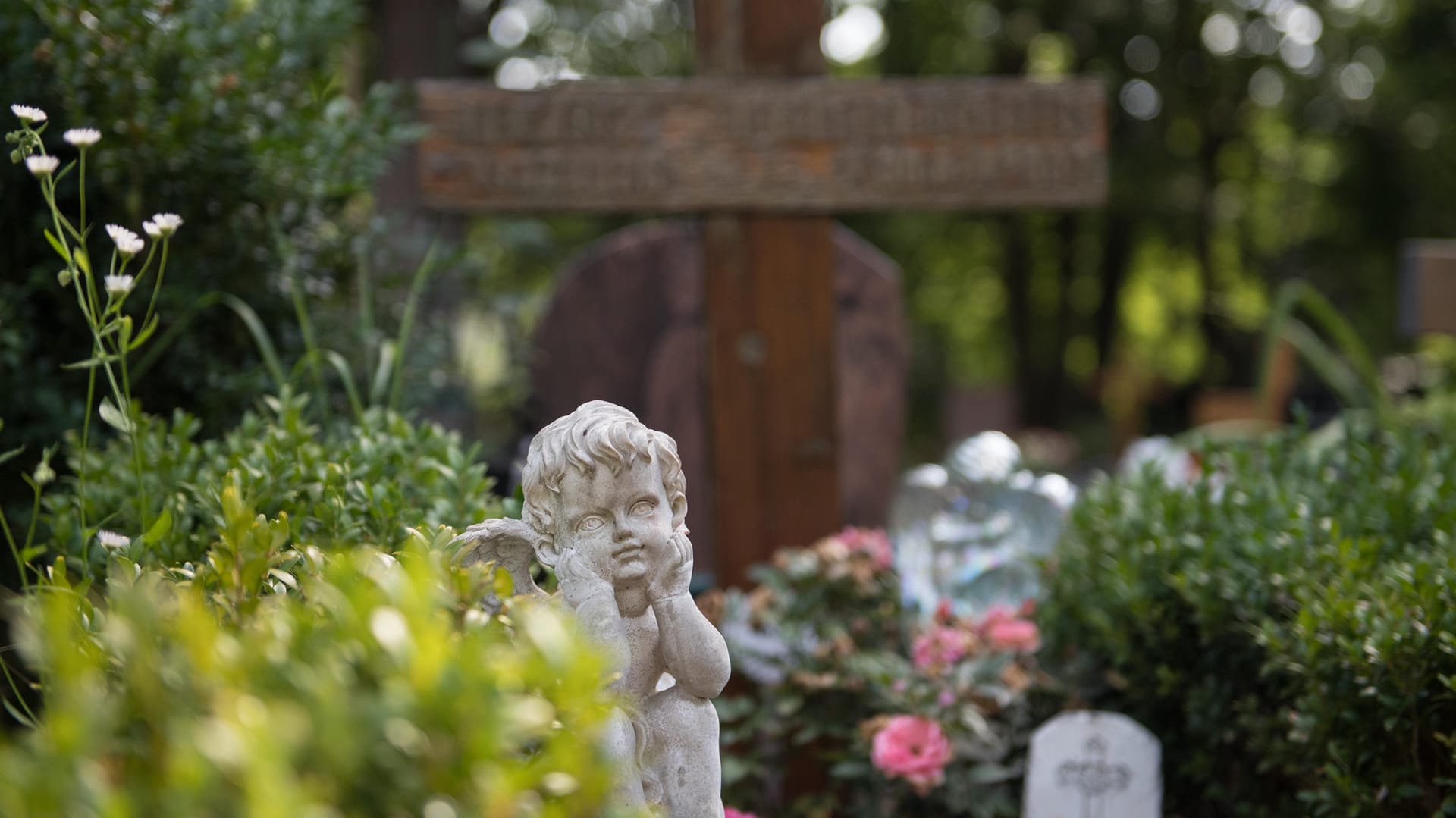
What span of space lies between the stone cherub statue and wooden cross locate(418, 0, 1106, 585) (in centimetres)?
201

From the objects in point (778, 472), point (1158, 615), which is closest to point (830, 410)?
point (778, 472)

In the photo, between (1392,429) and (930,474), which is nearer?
(1392,429)

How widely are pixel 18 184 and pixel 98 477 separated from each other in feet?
3.04

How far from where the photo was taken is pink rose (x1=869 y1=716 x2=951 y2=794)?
9.21 feet

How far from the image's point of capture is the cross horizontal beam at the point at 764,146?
3719 mm

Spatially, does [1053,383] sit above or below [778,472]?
below

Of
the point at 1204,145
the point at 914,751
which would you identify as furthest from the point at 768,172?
the point at 1204,145

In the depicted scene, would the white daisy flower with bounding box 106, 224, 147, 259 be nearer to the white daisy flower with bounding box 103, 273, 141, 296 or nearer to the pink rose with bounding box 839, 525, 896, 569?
the white daisy flower with bounding box 103, 273, 141, 296

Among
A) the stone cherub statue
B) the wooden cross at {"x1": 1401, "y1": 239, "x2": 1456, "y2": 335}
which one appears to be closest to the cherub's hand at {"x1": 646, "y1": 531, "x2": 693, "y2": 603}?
the stone cherub statue

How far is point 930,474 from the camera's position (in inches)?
164

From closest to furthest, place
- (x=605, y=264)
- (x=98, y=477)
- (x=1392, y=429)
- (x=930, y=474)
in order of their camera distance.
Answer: (x=98, y=477), (x=1392, y=429), (x=930, y=474), (x=605, y=264)

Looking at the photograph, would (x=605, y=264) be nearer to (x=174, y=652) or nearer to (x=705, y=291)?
(x=705, y=291)

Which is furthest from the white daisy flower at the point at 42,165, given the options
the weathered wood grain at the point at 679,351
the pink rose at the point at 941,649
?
the weathered wood grain at the point at 679,351

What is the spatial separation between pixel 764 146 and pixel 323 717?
303 centimetres
